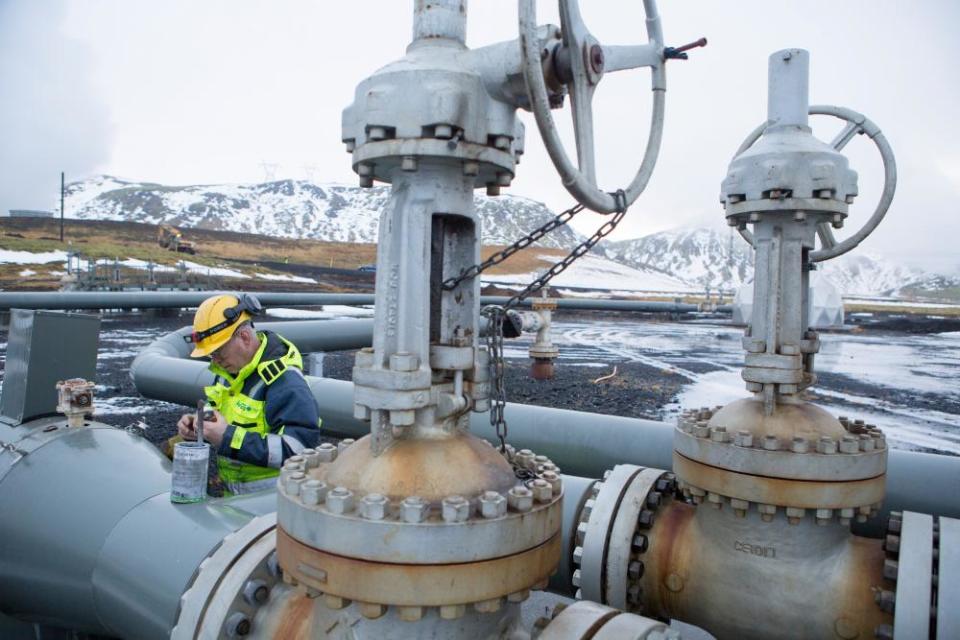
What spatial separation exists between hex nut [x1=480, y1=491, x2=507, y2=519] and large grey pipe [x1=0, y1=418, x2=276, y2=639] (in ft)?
3.17

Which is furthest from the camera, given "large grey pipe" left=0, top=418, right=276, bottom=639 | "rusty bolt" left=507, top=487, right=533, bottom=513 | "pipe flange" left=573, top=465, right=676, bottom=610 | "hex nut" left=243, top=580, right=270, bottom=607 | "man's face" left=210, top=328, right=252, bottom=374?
"man's face" left=210, top=328, right=252, bottom=374

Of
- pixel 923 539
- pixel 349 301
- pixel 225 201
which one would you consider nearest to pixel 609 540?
pixel 923 539

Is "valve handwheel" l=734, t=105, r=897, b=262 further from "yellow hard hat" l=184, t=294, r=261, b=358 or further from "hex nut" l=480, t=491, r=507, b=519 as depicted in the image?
"yellow hard hat" l=184, t=294, r=261, b=358

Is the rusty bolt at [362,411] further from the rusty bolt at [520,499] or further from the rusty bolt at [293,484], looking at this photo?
the rusty bolt at [520,499]

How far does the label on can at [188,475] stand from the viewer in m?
2.08

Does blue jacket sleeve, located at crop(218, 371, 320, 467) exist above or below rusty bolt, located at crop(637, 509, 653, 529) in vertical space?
above

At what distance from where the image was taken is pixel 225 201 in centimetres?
16225

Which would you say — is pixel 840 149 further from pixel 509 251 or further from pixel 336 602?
pixel 336 602

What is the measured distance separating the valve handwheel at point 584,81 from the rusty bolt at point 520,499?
0.58 meters

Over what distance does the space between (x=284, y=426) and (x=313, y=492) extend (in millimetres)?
1503

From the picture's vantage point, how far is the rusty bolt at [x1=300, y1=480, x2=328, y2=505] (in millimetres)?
1323

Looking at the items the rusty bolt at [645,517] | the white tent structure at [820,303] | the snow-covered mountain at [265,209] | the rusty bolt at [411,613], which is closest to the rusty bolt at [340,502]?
the rusty bolt at [411,613]

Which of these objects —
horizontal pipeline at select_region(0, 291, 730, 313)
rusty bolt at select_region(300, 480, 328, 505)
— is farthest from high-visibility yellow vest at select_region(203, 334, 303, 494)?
rusty bolt at select_region(300, 480, 328, 505)

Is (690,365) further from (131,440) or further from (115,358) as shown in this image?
(131,440)
